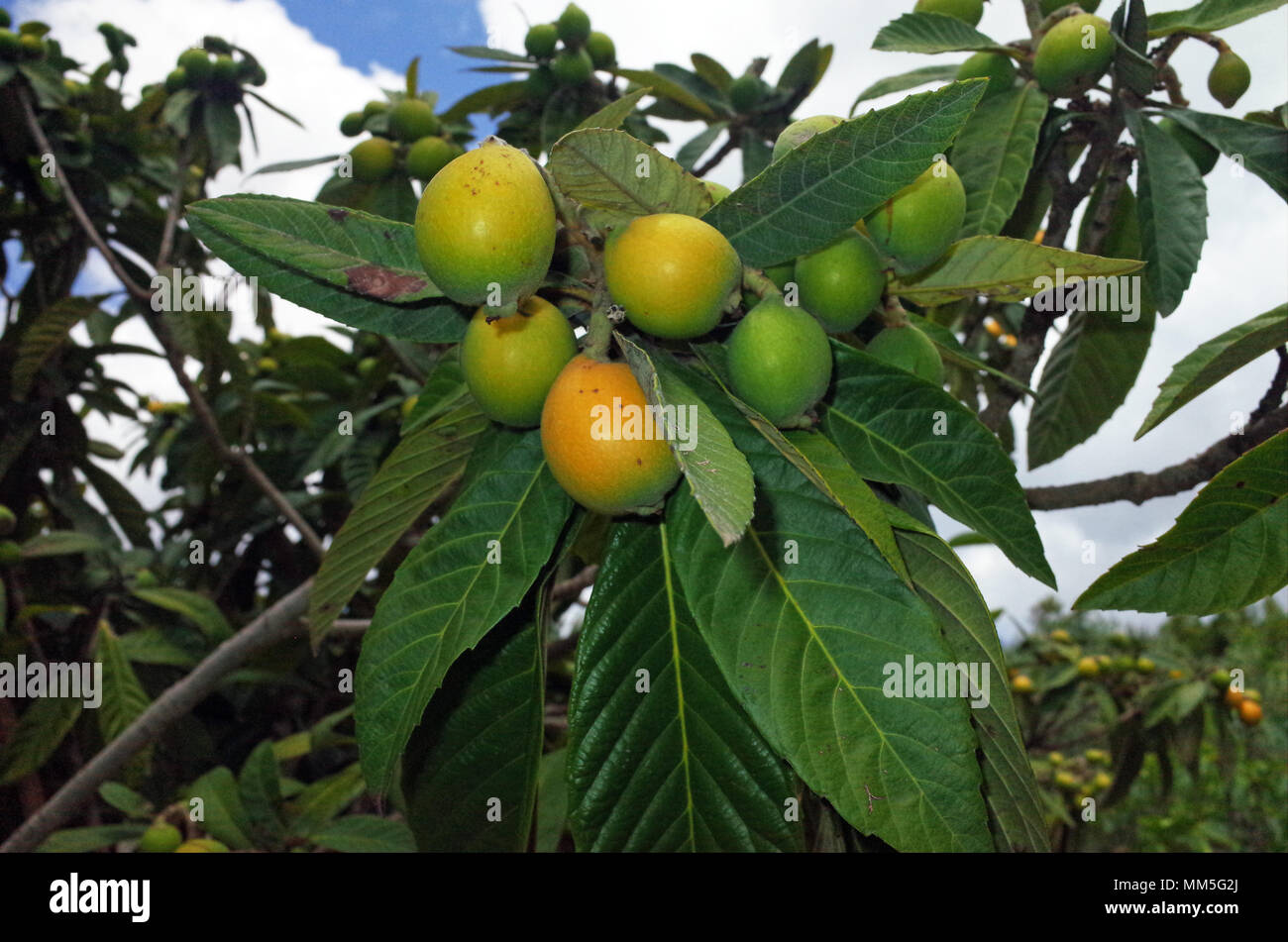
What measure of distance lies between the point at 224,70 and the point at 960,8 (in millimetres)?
2664

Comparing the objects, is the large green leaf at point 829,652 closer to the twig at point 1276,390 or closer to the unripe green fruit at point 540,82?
the twig at point 1276,390

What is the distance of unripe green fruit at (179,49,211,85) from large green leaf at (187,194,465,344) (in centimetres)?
274

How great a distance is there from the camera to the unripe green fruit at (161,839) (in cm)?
195

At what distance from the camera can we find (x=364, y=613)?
322cm

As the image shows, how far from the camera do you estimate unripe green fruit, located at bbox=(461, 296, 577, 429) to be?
89cm

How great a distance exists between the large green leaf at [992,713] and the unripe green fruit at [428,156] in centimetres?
166

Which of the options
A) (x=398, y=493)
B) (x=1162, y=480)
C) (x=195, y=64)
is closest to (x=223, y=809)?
(x=398, y=493)

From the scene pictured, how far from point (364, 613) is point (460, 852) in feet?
7.38

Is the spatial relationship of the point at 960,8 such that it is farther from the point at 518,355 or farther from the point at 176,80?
the point at 176,80

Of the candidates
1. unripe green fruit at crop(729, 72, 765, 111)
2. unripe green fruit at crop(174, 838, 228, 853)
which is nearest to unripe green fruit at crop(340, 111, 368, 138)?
unripe green fruit at crop(729, 72, 765, 111)

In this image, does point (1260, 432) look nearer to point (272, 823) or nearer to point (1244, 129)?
point (1244, 129)

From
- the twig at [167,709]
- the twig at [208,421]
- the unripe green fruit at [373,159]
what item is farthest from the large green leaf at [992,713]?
the unripe green fruit at [373,159]

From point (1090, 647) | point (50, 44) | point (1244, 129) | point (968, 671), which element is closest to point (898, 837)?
point (968, 671)

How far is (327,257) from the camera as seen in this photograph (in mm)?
944
